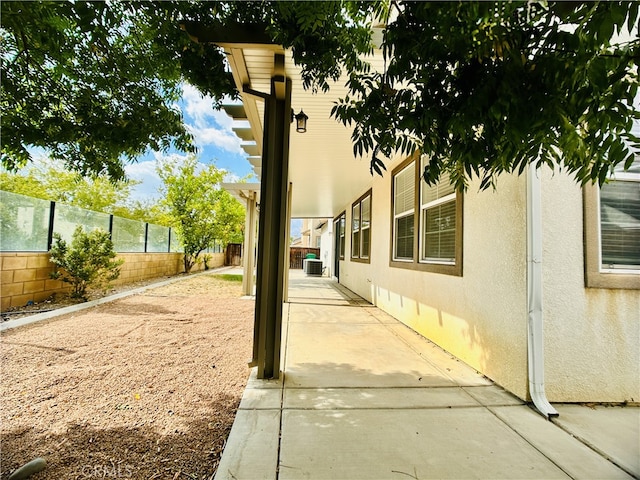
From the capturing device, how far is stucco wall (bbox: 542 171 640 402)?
7.52 feet

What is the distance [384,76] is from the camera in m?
1.50

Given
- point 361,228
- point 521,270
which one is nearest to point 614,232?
point 521,270

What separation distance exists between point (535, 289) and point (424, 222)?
221 centimetres

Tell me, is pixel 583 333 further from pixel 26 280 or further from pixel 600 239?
pixel 26 280

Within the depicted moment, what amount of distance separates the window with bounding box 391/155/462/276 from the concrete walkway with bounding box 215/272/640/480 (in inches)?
51.7

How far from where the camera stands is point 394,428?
198 centimetres

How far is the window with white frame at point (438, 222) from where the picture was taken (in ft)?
12.0

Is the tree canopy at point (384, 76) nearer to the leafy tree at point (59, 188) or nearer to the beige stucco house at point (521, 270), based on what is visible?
the beige stucco house at point (521, 270)

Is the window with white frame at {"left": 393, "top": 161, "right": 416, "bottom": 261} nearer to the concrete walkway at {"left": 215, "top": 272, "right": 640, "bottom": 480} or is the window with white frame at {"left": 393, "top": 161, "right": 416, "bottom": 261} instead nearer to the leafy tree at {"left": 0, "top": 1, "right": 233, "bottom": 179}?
the concrete walkway at {"left": 215, "top": 272, "right": 640, "bottom": 480}

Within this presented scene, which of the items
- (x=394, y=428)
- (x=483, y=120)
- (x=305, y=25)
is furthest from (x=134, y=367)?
(x=483, y=120)

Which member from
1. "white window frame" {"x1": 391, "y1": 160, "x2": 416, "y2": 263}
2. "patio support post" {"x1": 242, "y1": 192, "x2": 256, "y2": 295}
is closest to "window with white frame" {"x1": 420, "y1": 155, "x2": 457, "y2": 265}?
"white window frame" {"x1": 391, "y1": 160, "x2": 416, "y2": 263}

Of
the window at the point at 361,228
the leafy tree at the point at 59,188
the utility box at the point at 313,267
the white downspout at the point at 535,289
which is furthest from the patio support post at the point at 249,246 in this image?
the leafy tree at the point at 59,188

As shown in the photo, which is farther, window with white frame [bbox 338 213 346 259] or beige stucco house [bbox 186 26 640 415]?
window with white frame [bbox 338 213 346 259]

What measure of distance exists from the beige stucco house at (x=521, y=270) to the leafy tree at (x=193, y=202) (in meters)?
9.16
